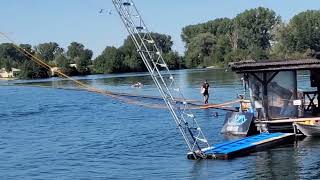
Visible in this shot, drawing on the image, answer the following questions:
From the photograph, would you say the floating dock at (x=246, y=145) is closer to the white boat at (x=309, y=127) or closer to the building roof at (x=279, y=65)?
the white boat at (x=309, y=127)

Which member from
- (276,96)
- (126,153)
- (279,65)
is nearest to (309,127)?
(276,96)

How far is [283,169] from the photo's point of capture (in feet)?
84.9

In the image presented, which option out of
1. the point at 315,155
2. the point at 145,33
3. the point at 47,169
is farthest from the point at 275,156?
the point at 47,169

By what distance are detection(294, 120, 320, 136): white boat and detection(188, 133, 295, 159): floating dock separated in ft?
2.06

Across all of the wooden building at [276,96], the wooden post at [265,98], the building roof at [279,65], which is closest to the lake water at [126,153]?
the wooden building at [276,96]

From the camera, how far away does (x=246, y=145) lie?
29766mm

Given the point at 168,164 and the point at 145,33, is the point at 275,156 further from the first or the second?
the point at 145,33

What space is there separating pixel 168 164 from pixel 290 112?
9.36 metres

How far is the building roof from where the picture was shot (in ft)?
109

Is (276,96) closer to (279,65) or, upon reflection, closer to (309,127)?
(279,65)

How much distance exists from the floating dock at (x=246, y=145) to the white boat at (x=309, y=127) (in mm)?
628

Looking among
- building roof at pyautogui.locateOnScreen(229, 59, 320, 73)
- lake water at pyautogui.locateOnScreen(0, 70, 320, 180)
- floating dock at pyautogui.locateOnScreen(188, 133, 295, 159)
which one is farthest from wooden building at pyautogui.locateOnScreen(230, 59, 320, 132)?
lake water at pyautogui.locateOnScreen(0, 70, 320, 180)

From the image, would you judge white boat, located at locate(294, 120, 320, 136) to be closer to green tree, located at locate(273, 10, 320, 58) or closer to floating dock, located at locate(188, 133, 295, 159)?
floating dock, located at locate(188, 133, 295, 159)

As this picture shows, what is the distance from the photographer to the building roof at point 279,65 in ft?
109
